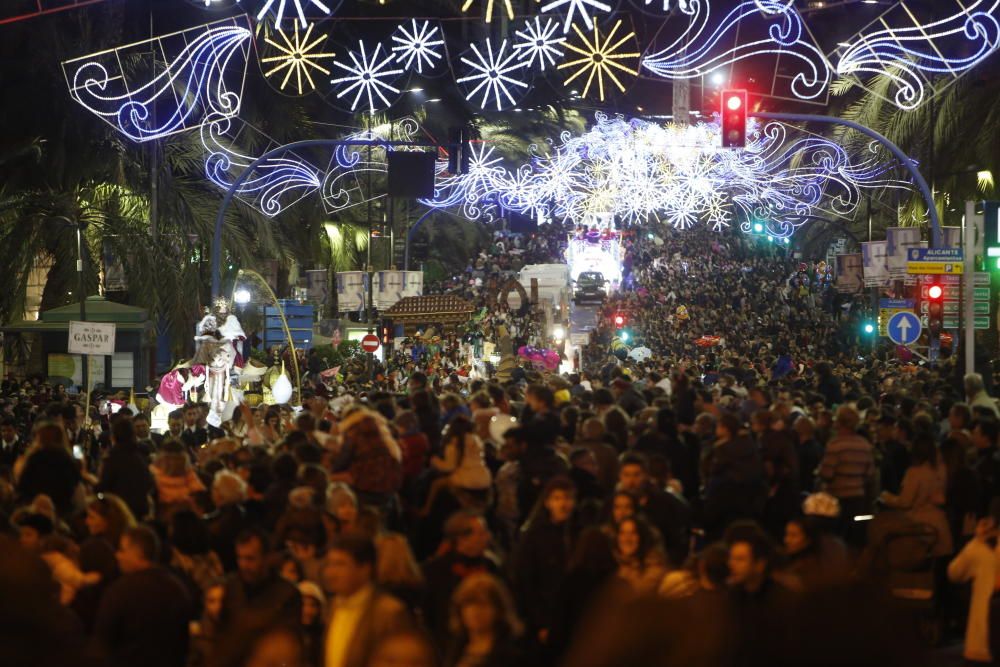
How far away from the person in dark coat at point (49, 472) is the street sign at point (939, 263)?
1447 cm

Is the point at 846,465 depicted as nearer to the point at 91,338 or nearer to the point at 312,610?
the point at 312,610

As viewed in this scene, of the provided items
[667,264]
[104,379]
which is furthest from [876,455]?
[667,264]

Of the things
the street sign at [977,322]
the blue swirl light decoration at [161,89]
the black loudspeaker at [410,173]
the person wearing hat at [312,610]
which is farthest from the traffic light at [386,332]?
the person wearing hat at [312,610]

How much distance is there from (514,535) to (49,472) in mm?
3251

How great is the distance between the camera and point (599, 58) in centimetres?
2273

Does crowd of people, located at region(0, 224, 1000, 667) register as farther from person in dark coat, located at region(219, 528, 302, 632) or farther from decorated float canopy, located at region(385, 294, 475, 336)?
decorated float canopy, located at region(385, 294, 475, 336)

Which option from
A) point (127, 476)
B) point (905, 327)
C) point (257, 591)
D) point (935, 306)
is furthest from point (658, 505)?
point (905, 327)

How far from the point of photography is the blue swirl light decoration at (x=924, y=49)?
2208 centimetres

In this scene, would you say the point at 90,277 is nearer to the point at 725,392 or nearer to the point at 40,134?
the point at 40,134

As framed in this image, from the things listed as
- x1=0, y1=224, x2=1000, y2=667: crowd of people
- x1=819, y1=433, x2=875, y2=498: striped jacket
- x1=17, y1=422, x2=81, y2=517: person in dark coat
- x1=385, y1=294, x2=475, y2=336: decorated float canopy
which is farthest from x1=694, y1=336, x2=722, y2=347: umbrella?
x1=17, y1=422, x2=81, y2=517: person in dark coat

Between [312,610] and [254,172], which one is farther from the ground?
[254,172]

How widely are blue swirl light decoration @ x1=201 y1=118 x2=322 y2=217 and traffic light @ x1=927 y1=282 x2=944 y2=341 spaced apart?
16.7m

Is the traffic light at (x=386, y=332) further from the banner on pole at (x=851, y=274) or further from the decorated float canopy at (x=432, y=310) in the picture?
the banner on pole at (x=851, y=274)

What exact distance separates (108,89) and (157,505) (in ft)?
79.0
